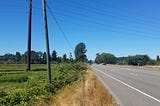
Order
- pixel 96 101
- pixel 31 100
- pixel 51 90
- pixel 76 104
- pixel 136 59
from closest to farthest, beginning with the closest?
pixel 76 104, pixel 96 101, pixel 31 100, pixel 51 90, pixel 136 59

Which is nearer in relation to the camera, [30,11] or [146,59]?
[30,11]

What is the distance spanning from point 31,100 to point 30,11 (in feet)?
152

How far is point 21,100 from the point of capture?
16656 mm

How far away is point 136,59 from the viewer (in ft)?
565

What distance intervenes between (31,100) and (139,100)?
189 inches

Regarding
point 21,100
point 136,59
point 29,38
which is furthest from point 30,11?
point 136,59

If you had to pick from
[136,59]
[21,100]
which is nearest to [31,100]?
[21,100]

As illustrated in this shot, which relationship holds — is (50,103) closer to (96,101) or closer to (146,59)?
(96,101)

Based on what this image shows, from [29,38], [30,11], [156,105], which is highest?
[30,11]

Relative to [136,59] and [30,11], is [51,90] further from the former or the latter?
[136,59]

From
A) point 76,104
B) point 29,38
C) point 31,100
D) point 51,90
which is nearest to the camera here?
point 76,104

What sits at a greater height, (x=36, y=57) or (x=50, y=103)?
(x=36, y=57)

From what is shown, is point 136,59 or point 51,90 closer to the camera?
point 51,90

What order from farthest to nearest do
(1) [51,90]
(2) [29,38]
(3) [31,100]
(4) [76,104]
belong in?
(2) [29,38] < (1) [51,90] < (3) [31,100] < (4) [76,104]
